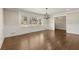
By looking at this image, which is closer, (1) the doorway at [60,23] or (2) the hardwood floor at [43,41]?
(2) the hardwood floor at [43,41]

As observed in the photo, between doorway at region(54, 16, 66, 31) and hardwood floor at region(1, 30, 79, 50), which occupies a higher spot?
doorway at region(54, 16, 66, 31)

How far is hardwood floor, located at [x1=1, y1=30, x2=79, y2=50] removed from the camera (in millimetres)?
1361

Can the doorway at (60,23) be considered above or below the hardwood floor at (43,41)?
above

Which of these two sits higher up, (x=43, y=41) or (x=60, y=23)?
(x=60, y=23)

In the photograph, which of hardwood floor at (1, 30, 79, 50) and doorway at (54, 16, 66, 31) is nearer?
hardwood floor at (1, 30, 79, 50)

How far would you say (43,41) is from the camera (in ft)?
5.20

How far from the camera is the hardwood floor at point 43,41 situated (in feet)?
4.47
